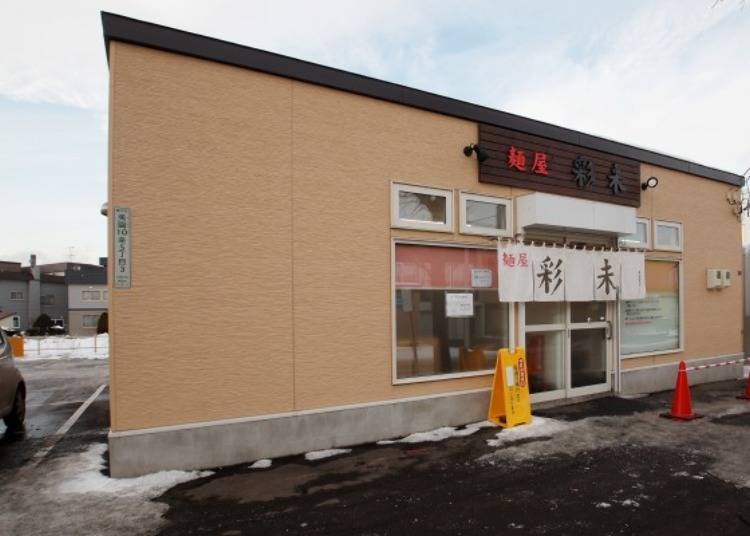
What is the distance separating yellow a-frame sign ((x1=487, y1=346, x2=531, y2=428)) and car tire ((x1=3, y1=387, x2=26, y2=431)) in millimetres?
7049

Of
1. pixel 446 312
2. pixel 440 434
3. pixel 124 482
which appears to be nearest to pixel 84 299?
pixel 124 482

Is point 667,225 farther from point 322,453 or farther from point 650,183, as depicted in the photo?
point 322,453

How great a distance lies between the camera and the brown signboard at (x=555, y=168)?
7.70 metres

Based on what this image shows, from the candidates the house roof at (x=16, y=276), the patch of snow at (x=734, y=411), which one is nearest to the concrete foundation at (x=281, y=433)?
the patch of snow at (x=734, y=411)

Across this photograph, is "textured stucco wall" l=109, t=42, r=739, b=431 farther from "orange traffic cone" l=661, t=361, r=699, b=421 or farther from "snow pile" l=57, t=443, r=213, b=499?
"orange traffic cone" l=661, t=361, r=699, b=421

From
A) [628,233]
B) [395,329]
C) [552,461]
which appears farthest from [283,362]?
[628,233]

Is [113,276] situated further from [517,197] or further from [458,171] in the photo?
[517,197]

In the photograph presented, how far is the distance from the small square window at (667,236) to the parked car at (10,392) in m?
11.5

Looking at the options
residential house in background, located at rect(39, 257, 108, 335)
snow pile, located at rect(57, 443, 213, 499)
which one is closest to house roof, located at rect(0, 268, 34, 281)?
residential house in background, located at rect(39, 257, 108, 335)

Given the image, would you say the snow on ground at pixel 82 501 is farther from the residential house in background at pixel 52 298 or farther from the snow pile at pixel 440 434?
the residential house in background at pixel 52 298

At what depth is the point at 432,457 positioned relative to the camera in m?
5.79

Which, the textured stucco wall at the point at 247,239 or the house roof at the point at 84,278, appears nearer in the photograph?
the textured stucco wall at the point at 247,239

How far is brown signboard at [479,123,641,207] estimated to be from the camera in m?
7.70

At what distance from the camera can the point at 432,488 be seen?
192 inches
